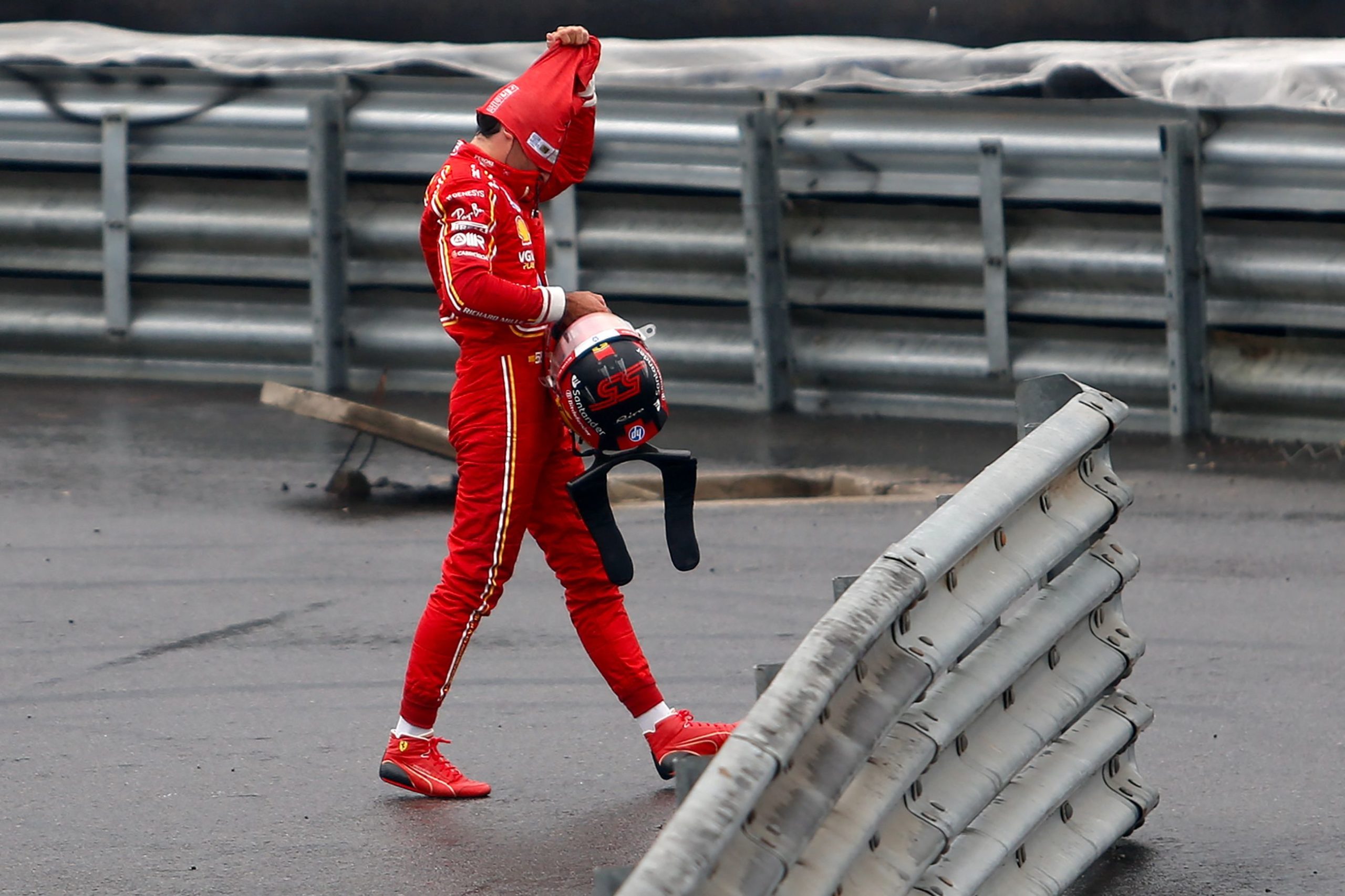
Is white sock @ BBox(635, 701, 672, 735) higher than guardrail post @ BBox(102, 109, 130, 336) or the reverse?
the reverse

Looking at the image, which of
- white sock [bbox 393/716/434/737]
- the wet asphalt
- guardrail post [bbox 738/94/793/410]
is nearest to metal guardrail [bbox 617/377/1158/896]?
the wet asphalt

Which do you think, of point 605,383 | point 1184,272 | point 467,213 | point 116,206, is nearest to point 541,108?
point 467,213

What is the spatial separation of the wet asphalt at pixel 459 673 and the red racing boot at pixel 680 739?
77mm

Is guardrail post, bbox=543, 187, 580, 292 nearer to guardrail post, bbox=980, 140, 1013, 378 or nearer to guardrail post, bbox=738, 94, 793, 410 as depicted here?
guardrail post, bbox=738, 94, 793, 410

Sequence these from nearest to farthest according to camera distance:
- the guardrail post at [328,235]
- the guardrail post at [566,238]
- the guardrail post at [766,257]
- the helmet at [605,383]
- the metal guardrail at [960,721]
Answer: the metal guardrail at [960,721] → the helmet at [605,383] → the guardrail post at [766,257] → the guardrail post at [566,238] → the guardrail post at [328,235]

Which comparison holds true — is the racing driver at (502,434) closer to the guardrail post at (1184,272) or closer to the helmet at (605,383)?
the helmet at (605,383)

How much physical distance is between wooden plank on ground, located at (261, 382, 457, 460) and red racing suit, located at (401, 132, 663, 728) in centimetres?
313

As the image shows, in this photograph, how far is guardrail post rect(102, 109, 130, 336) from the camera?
12078mm

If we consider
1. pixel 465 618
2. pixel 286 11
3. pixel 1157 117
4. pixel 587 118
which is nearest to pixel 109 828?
pixel 465 618

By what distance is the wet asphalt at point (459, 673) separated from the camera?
4.72m

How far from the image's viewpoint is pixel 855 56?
11.4 m

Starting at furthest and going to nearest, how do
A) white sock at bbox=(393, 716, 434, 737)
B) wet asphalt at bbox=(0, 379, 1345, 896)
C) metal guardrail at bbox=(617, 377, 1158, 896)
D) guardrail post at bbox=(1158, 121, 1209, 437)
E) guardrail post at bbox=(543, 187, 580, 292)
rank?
1. guardrail post at bbox=(543, 187, 580, 292)
2. guardrail post at bbox=(1158, 121, 1209, 437)
3. white sock at bbox=(393, 716, 434, 737)
4. wet asphalt at bbox=(0, 379, 1345, 896)
5. metal guardrail at bbox=(617, 377, 1158, 896)

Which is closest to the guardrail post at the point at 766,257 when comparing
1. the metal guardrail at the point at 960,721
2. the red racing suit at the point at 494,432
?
the red racing suit at the point at 494,432

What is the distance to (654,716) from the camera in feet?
17.3
